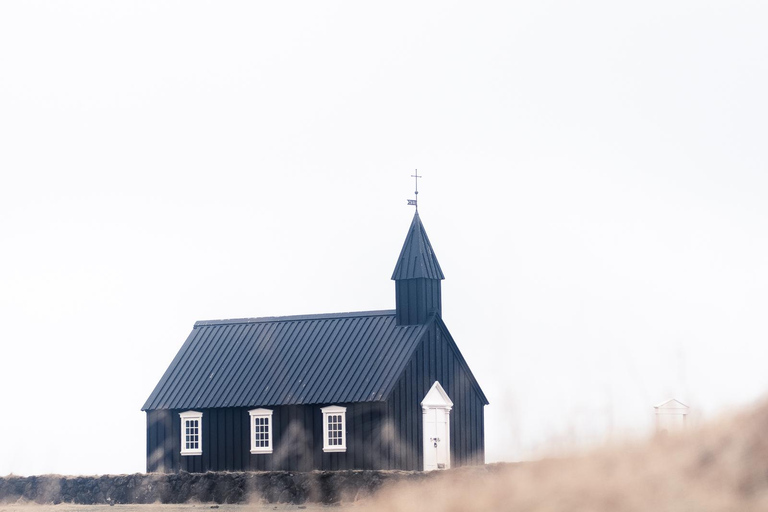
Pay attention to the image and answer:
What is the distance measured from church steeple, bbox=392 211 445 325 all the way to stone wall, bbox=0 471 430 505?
378 inches

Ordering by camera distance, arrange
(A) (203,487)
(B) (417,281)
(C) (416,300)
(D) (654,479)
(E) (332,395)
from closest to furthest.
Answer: (D) (654,479)
(A) (203,487)
(E) (332,395)
(C) (416,300)
(B) (417,281)

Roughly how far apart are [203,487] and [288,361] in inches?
294

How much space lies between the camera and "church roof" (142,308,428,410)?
4366 cm

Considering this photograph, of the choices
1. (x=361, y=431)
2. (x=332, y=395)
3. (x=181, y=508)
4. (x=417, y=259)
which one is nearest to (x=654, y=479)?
(x=181, y=508)

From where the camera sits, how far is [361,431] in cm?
4288

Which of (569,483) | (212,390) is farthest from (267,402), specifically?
(569,483)

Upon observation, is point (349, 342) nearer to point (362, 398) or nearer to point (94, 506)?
point (362, 398)

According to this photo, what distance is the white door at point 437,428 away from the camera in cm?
4419

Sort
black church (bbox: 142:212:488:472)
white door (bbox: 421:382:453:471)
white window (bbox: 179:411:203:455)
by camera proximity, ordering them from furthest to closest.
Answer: white window (bbox: 179:411:203:455) → white door (bbox: 421:382:453:471) → black church (bbox: 142:212:488:472)

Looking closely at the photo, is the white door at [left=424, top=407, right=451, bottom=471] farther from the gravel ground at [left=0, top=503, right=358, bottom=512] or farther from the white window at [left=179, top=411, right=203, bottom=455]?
the white window at [left=179, top=411, right=203, bottom=455]

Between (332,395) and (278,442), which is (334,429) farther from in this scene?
(278,442)

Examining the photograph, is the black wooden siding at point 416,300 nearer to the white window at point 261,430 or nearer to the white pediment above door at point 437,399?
the white pediment above door at point 437,399

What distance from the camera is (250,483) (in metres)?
38.8

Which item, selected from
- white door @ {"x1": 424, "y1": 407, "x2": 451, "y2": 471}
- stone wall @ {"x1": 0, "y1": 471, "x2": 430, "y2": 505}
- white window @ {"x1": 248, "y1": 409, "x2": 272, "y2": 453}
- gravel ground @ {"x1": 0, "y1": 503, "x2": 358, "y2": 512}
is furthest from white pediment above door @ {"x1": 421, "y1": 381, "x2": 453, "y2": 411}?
gravel ground @ {"x1": 0, "y1": 503, "x2": 358, "y2": 512}
